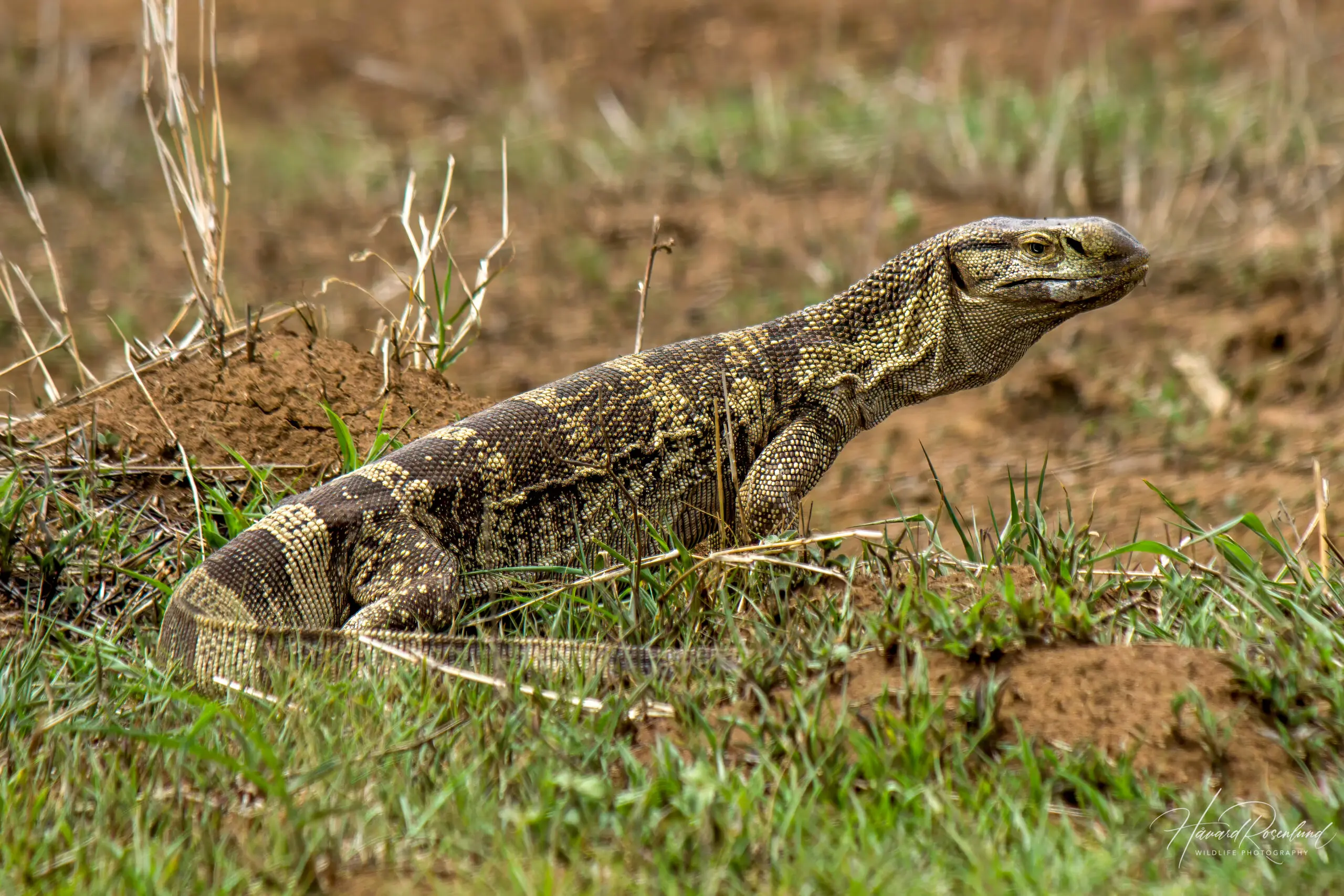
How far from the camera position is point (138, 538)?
185 inches

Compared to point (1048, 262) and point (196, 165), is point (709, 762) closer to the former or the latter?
point (1048, 262)

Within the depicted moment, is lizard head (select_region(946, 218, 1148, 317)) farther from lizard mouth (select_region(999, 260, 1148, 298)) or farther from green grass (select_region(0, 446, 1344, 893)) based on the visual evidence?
green grass (select_region(0, 446, 1344, 893))

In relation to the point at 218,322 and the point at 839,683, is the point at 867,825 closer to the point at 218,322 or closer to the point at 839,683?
the point at 839,683

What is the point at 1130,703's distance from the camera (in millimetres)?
3221

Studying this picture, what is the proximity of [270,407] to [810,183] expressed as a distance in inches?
300

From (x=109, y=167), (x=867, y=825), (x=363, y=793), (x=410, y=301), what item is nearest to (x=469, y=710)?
(x=363, y=793)

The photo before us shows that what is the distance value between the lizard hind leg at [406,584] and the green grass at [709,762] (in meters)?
0.34

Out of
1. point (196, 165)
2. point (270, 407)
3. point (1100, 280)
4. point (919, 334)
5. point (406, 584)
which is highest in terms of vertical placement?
point (196, 165)

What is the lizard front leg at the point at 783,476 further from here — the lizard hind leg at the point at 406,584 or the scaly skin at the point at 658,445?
the lizard hind leg at the point at 406,584

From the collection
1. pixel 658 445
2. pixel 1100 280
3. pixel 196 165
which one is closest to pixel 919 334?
pixel 1100 280

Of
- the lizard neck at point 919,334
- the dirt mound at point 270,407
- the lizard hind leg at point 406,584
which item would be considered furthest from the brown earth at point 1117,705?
the dirt mound at point 270,407

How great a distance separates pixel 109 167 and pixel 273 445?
9.85 metres

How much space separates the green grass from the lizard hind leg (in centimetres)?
34

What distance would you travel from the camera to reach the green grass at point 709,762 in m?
2.81
